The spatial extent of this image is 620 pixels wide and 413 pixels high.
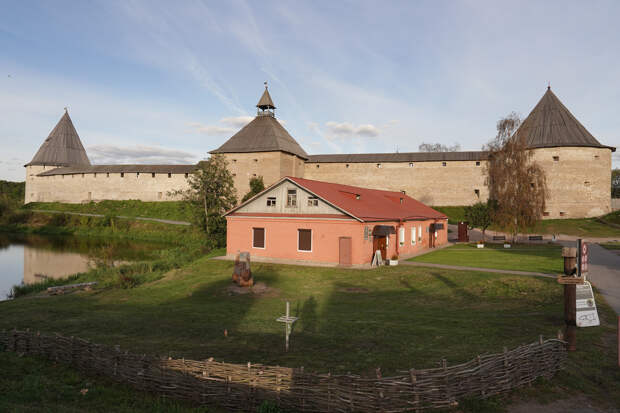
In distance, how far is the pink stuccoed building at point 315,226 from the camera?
76.6 feet

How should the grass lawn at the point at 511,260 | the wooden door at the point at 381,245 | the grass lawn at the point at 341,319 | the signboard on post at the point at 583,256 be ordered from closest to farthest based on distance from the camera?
1. the grass lawn at the point at 341,319
2. the signboard on post at the point at 583,256
3. the grass lawn at the point at 511,260
4. the wooden door at the point at 381,245

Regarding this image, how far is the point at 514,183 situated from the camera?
37.4m

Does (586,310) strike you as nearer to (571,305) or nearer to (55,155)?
(571,305)

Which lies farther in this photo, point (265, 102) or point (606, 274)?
point (265, 102)

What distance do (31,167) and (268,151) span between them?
57.8m

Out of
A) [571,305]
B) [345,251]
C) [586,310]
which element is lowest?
[586,310]

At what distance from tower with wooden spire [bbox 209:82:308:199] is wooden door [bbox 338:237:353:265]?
28.6 meters

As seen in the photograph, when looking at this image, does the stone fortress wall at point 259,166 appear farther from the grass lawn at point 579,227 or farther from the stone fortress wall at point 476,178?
the grass lawn at point 579,227

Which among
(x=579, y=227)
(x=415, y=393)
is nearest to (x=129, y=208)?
(x=415, y=393)

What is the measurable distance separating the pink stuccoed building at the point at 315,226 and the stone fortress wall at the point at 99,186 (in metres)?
40.2

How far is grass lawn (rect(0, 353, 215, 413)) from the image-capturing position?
6.67 meters

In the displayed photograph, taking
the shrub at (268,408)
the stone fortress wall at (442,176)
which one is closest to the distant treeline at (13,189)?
the stone fortress wall at (442,176)

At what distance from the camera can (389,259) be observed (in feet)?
77.8

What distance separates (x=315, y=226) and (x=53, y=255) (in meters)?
27.8
